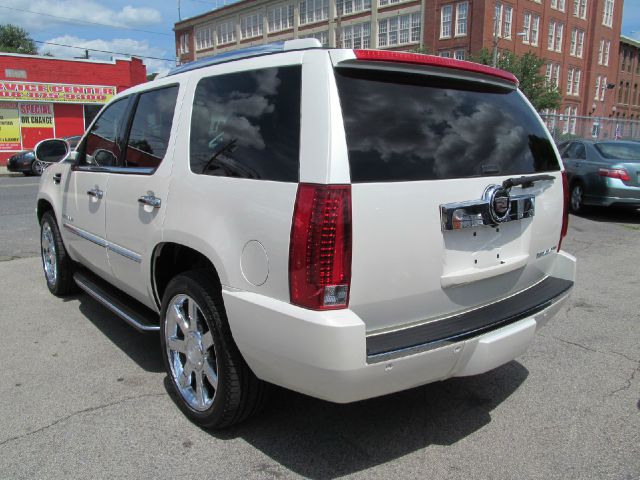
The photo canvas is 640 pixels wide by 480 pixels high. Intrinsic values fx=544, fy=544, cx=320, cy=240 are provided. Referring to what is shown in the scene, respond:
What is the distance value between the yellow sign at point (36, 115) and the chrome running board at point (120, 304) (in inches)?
1020

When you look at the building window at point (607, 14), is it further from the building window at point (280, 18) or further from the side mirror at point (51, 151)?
the side mirror at point (51, 151)

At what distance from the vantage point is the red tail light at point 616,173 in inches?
404

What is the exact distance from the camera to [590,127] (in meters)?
30.7

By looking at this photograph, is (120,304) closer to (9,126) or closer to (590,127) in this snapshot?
(9,126)

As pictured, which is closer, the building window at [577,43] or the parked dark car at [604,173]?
the parked dark car at [604,173]

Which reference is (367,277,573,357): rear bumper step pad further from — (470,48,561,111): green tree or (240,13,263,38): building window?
(240,13,263,38): building window

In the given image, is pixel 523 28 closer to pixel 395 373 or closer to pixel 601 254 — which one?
pixel 601 254

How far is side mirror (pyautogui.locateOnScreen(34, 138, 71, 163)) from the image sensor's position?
5047 millimetres

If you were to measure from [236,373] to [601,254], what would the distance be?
6.73m

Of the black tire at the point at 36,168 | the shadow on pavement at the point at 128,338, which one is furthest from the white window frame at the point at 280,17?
the shadow on pavement at the point at 128,338

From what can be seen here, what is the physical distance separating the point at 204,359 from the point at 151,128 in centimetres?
159

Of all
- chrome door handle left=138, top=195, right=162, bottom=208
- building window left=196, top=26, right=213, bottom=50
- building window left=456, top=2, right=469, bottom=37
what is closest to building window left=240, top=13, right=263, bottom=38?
building window left=196, top=26, right=213, bottom=50

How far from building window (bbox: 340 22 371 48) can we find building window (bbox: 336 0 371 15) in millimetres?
1361

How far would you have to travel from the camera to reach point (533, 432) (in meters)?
3.03
